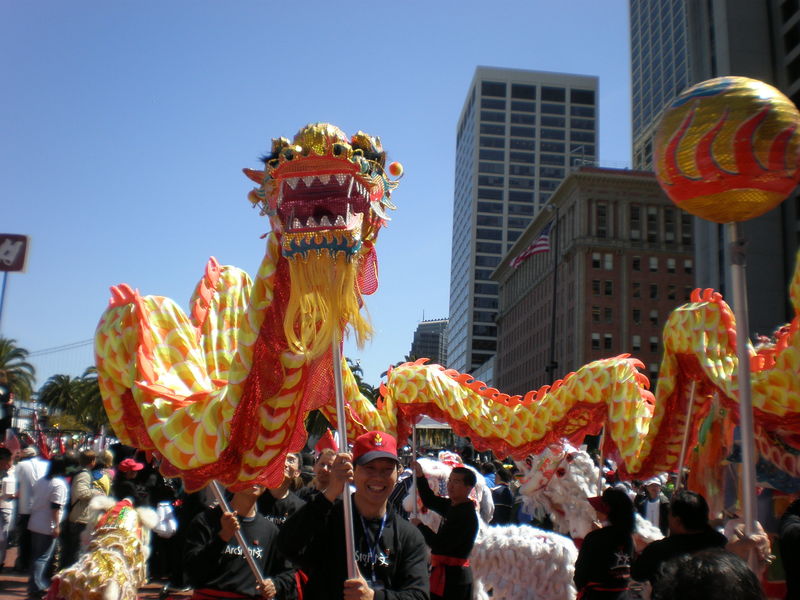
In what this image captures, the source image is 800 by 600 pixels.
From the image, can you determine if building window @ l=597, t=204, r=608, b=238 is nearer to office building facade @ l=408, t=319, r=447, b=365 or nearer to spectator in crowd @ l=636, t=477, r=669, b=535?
spectator in crowd @ l=636, t=477, r=669, b=535

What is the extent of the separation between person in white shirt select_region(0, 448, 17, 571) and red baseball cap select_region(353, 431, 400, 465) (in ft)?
20.9

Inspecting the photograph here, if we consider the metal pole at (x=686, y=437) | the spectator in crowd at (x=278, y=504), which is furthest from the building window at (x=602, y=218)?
the spectator in crowd at (x=278, y=504)

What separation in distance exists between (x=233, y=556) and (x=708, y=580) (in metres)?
2.66

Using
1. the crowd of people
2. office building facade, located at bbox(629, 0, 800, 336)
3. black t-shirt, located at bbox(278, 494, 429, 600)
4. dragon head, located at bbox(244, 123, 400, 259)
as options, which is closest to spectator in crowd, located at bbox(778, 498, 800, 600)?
the crowd of people

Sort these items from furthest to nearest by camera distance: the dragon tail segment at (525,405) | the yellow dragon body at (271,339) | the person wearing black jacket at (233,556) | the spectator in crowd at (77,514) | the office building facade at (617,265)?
1. the office building facade at (617,265)
2. the spectator in crowd at (77,514)
3. the dragon tail segment at (525,405)
4. the person wearing black jacket at (233,556)
5. the yellow dragon body at (271,339)

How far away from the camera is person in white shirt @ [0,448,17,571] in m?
7.86

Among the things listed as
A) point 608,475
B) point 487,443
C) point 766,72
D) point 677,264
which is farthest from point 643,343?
point 487,443

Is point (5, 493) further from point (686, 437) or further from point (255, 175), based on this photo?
point (686, 437)

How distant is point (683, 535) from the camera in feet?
11.1

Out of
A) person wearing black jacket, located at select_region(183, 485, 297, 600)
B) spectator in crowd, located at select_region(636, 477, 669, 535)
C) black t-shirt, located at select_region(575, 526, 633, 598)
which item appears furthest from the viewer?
spectator in crowd, located at select_region(636, 477, 669, 535)

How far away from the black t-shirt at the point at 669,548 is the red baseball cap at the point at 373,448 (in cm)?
134

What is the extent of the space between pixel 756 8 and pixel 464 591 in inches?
1529

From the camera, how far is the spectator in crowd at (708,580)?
4.92 feet

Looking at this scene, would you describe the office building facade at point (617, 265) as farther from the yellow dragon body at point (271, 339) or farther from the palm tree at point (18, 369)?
the yellow dragon body at point (271, 339)
